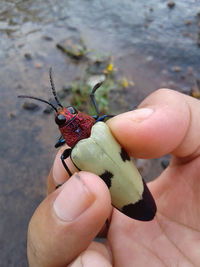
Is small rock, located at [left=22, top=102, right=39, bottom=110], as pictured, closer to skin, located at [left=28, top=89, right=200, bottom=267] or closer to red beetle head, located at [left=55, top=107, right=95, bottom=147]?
skin, located at [left=28, top=89, right=200, bottom=267]

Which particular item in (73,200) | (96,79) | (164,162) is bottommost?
(164,162)

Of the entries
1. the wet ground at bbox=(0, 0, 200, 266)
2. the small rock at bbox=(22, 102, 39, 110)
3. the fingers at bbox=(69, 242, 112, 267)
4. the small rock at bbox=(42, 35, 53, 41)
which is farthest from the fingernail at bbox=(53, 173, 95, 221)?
the small rock at bbox=(42, 35, 53, 41)

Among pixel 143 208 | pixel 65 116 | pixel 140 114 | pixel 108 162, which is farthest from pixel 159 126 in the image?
pixel 65 116

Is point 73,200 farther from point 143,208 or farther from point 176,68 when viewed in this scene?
point 176,68

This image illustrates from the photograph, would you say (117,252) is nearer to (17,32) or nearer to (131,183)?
(131,183)

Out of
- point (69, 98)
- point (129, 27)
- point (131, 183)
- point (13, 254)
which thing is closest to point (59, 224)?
point (131, 183)

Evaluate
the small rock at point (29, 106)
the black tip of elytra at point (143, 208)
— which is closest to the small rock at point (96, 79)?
the small rock at point (29, 106)
